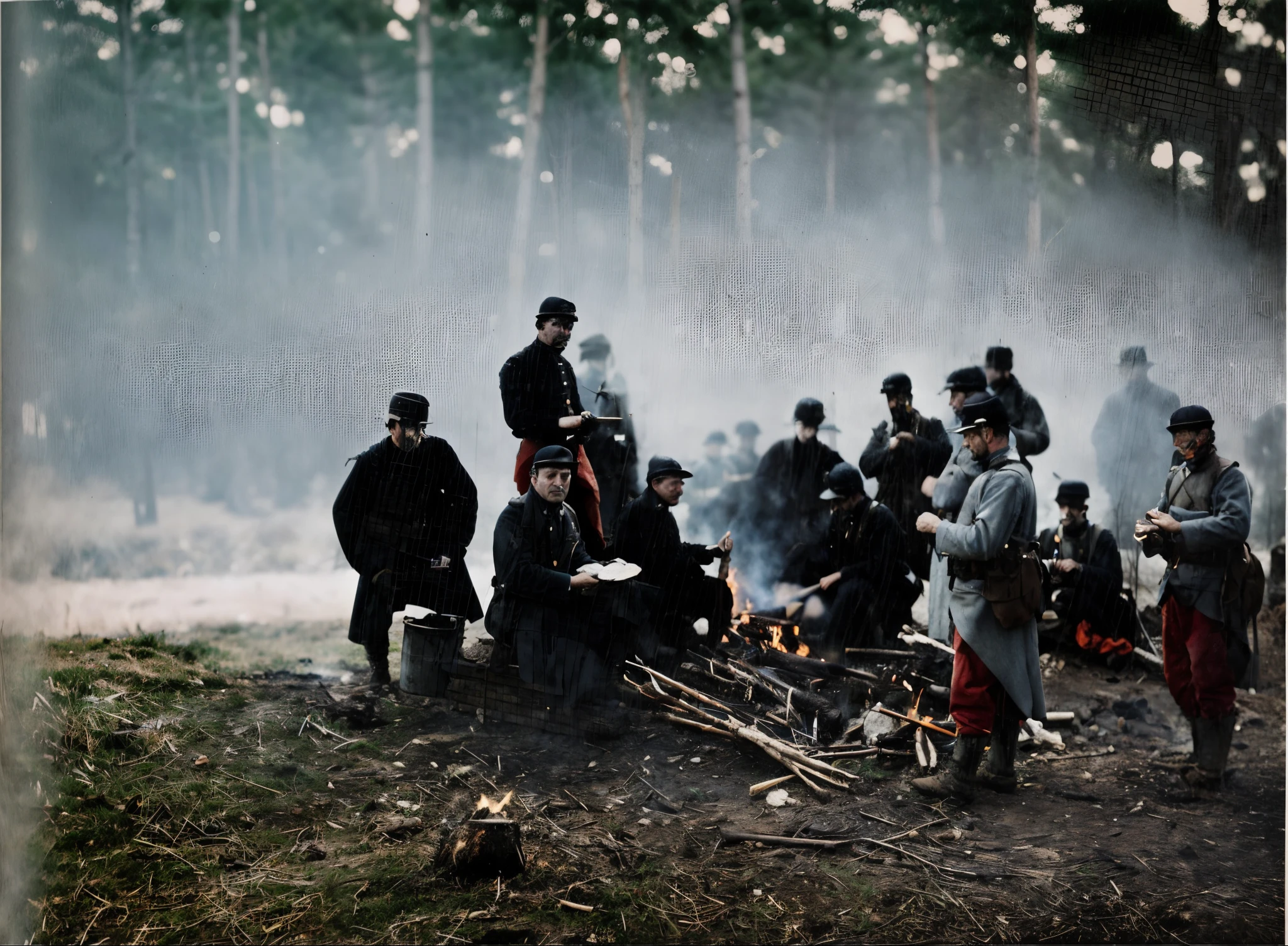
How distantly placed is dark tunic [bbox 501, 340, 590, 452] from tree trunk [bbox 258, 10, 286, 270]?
1.18 meters

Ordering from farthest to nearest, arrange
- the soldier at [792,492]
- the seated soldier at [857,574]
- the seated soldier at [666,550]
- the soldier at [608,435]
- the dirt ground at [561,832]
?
the seated soldier at [857,574] → the seated soldier at [666,550] → the soldier at [792,492] → the soldier at [608,435] → the dirt ground at [561,832]

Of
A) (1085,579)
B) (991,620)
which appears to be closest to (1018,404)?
(1085,579)

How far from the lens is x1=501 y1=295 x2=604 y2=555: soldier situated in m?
4.50

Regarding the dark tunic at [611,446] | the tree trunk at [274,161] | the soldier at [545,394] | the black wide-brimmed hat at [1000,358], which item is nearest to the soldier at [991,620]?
the black wide-brimmed hat at [1000,358]

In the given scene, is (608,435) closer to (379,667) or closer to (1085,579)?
(379,667)

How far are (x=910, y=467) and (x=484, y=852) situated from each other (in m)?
3.07

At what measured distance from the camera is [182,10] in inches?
168

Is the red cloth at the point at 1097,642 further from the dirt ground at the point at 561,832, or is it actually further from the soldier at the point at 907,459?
the soldier at the point at 907,459

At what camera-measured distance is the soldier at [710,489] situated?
4777 millimetres

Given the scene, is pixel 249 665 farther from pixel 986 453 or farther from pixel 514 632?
pixel 986 453

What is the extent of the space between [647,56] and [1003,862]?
4.01m

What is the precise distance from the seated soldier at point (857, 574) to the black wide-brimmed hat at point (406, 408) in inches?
90.7

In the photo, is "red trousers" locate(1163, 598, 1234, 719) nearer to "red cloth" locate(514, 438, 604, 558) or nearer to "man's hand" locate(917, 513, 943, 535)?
"man's hand" locate(917, 513, 943, 535)

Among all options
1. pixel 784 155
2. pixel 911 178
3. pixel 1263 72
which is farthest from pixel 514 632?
pixel 1263 72
